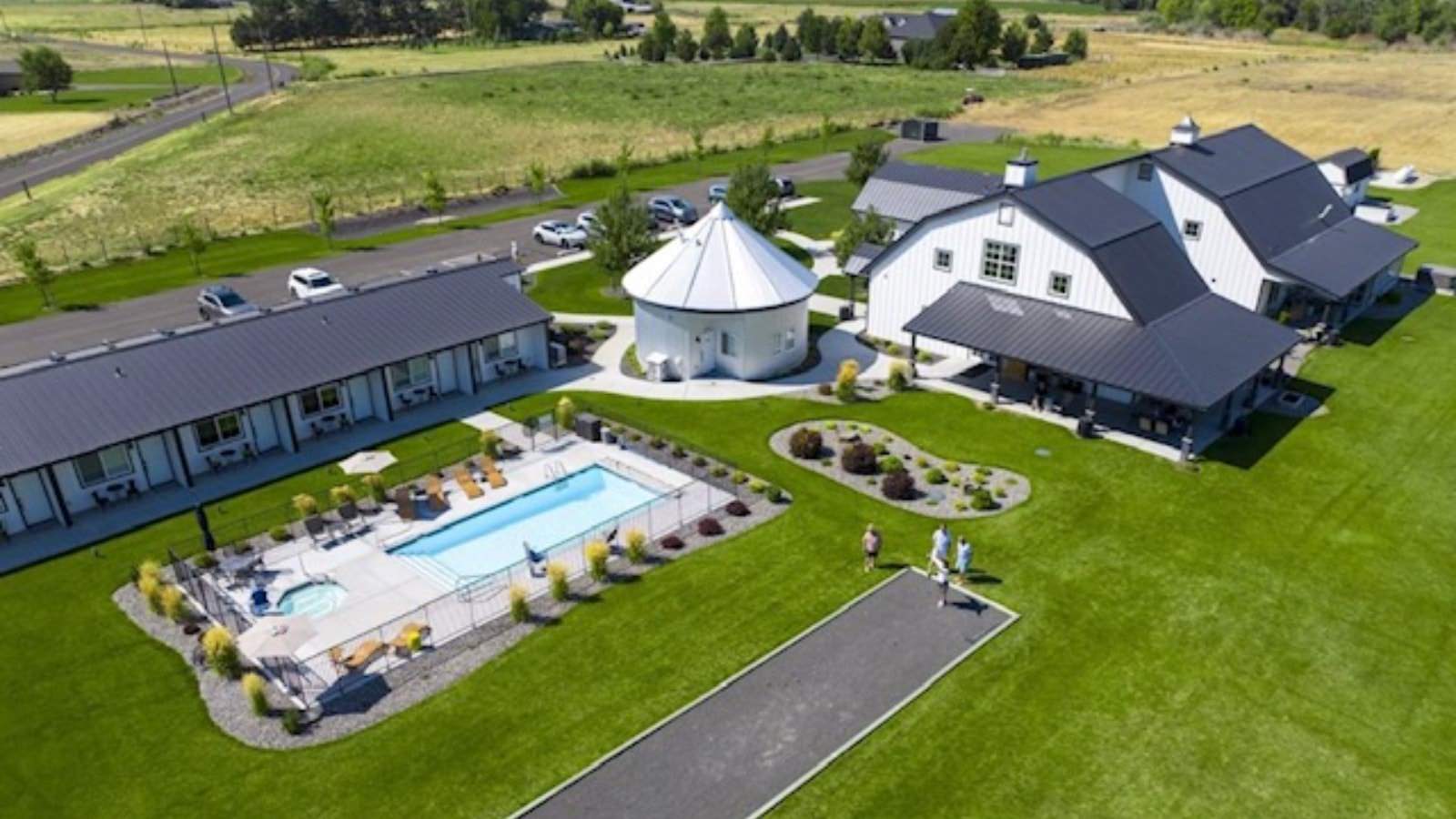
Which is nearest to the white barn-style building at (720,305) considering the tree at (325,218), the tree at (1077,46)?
the tree at (325,218)

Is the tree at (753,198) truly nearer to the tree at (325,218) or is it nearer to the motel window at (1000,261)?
the motel window at (1000,261)

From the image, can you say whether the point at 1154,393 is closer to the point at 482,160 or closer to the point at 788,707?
the point at 788,707

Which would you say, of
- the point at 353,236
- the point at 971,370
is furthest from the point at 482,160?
the point at 971,370

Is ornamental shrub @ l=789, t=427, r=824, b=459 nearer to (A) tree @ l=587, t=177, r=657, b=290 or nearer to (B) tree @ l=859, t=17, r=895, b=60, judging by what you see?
(A) tree @ l=587, t=177, r=657, b=290

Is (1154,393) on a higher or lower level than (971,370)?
higher

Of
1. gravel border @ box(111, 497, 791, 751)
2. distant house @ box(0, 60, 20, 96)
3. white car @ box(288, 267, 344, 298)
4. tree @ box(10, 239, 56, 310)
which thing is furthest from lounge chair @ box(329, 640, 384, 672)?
distant house @ box(0, 60, 20, 96)

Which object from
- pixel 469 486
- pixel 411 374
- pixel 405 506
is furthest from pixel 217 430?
pixel 469 486

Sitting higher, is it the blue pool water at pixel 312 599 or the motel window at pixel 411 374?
the motel window at pixel 411 374

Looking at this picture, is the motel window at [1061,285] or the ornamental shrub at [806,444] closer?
the ornamental shrub at [806,444]
